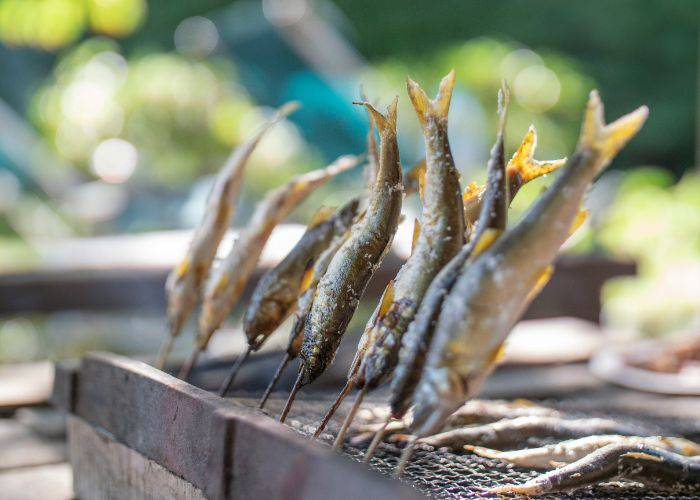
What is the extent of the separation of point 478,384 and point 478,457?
1.91 ft

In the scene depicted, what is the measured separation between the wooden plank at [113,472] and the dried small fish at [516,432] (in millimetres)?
515

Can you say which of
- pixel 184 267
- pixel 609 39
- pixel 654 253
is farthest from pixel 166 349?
pixel 609 39

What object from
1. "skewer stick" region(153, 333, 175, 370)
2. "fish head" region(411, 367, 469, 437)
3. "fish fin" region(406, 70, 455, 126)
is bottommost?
"fish head" region(411, 367, 469, 437)

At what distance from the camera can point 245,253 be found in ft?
5.53

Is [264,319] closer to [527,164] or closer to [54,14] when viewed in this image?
[527,164]

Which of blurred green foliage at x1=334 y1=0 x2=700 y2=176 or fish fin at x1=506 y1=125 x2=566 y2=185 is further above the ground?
blurred green foliage at x1=334 y1=0 x2=700 y2=176

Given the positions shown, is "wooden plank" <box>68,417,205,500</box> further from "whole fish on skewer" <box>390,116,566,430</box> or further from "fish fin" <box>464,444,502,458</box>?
"fish fin" <box>464,444,502,458</box>

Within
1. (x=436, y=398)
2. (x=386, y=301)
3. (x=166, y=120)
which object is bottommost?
(x=436, y=398)

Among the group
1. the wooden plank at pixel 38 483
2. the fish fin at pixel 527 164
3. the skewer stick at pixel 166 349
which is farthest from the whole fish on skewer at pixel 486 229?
the wooden plank at pixel 38 483

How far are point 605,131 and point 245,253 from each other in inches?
34.4

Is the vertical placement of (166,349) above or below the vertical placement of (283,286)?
below

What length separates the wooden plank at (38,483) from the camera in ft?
6.23

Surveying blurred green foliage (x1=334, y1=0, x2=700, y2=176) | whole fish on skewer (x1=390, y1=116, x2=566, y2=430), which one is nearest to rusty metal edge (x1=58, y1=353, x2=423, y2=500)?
whole fish on skewer (x1=390, y1=116, x2=566, y2=430)

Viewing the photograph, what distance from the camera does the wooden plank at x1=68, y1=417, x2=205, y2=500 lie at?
1.32 metres
